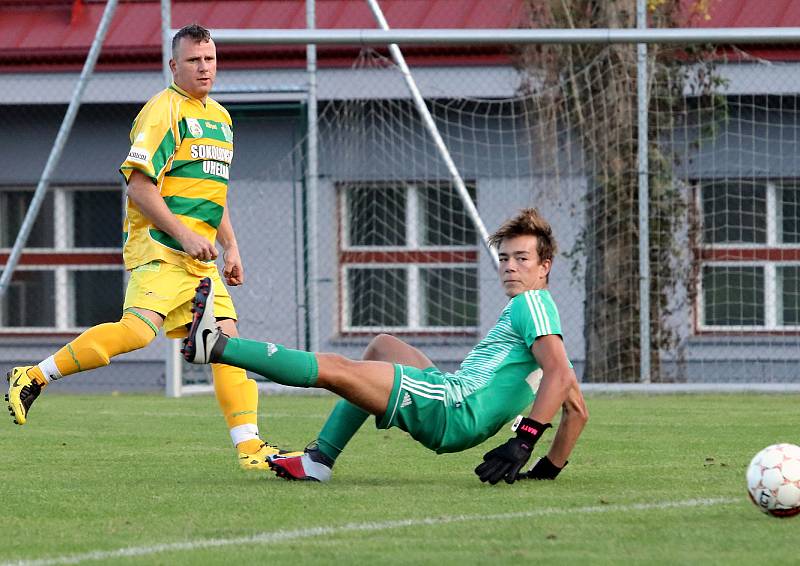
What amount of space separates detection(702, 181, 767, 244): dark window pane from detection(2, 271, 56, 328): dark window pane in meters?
7.69

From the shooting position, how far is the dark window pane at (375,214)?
49.7ft

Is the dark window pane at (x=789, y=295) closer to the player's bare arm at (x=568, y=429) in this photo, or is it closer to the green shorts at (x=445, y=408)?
the player's bare arm at (x=568, y=429)

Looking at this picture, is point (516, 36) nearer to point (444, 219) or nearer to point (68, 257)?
point (444, 219)

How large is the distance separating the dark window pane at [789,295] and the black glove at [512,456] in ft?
30.9

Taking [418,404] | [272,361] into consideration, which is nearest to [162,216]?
[272,361]

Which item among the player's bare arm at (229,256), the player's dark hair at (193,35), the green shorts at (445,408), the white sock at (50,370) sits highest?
the player's dark hair at (193,35)

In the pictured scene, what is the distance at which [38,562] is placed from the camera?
12.9ft

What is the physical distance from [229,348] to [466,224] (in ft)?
34.3

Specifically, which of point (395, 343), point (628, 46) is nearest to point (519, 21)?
point (628, 46)

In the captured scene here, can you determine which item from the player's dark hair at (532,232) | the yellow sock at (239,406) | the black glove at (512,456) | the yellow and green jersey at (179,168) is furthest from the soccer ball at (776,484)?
the yellow and green jersey at (179,168)

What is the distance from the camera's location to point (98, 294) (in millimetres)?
17359

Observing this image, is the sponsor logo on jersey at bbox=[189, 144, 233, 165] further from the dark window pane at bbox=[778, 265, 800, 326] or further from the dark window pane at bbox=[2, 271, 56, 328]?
the dark window pane at bbox=[2, 271, 56, 328]

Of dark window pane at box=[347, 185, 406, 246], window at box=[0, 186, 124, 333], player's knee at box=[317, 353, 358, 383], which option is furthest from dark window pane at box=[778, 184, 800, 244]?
player's knee at box=[317, 353, 358, 383]

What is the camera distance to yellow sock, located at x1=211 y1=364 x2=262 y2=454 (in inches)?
252
